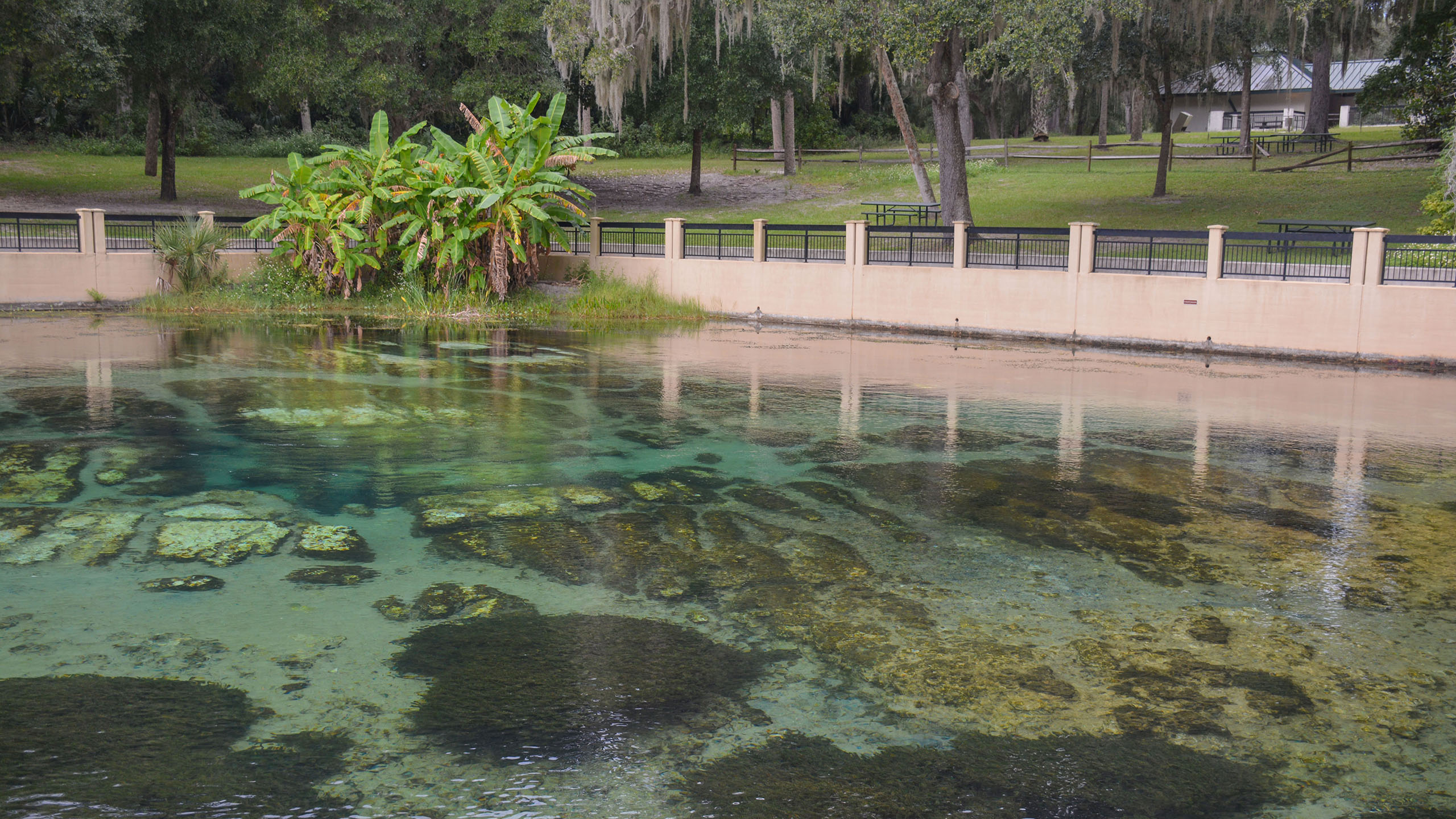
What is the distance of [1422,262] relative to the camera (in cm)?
1866

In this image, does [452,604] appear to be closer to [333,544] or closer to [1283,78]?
[333,544]

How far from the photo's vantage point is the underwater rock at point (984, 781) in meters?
5.34

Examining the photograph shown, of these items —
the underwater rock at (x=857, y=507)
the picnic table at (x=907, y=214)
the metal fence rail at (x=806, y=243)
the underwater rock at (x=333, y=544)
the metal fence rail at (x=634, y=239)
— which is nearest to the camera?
the underwater rock at (x=333, y=544)

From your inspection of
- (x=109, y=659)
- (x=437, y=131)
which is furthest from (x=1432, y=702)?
(x=437, y=131)

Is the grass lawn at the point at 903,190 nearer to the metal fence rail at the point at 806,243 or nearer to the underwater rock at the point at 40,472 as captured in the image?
the metal fence rail at the point at 806,243

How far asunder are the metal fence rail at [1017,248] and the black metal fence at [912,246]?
41 cm

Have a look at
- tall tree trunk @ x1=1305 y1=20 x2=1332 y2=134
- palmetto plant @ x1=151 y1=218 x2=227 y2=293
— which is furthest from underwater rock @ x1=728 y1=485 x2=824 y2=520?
tall tree trunk @ x1=1305 y1=20 x2=1332 y2=134

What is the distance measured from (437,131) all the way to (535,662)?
67.2ft

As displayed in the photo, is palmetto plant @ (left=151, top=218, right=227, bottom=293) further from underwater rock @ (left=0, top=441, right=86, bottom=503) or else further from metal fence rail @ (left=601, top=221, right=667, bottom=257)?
underwater rock @ (left=0, top=441, right=86, bottom=503)

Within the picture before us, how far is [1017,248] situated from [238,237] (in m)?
16.7

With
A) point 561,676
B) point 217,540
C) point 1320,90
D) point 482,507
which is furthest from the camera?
point 1320,90

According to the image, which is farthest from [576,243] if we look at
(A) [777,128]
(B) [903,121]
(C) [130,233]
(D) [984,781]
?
(A) [777,128]

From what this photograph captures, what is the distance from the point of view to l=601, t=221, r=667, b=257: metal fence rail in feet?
86.5

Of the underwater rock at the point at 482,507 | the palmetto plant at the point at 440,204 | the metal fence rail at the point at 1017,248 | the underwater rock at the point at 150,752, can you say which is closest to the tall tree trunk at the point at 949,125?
the metal fence rail at the point at 1017,248
